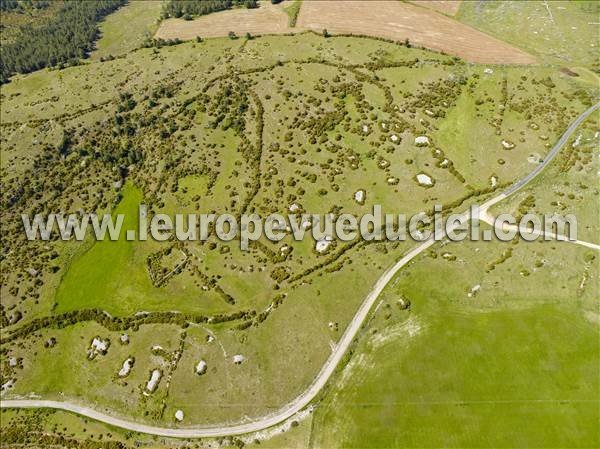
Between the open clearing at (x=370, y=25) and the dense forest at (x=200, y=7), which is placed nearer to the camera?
the open clearing at (x=370, y=25)

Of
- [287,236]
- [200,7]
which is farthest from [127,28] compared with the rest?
[287,236]

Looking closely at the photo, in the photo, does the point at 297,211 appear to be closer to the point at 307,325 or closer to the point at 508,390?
the point at 307,325

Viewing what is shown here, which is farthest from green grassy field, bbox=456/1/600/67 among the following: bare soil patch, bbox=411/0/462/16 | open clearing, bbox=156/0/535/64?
open clearing, bbox=156/0/535/64

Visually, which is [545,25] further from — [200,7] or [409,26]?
[200,7]

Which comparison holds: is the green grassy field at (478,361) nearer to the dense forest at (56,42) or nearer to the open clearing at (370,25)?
the open clearing at (370,25)

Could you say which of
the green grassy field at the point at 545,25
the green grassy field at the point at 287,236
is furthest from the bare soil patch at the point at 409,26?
the green grassy field at the point at 287,236

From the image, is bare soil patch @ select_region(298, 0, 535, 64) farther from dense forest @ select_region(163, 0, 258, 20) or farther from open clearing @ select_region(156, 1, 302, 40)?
dense forest @ select_region(163, 0, 258, 20)
